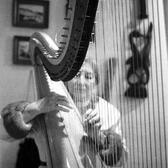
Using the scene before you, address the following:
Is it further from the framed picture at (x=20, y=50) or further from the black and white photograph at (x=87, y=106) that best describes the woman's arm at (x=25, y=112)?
the framed picture at (x=20, y=50)

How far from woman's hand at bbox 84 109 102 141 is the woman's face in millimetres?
74

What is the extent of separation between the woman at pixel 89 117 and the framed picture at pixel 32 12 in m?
0.72

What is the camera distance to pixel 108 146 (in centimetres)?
83

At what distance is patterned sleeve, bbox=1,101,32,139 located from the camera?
0.95 meters

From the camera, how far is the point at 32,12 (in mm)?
1615

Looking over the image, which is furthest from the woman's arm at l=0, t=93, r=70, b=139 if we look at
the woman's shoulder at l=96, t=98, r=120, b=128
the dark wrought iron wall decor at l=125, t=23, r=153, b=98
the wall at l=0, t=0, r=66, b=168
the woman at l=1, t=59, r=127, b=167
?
the dark wrought iron wall decor at l=125, t=23, r=153, b=98

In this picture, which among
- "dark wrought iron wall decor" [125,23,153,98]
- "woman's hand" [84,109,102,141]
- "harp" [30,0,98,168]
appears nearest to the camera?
"harp" [30,0,98,168]

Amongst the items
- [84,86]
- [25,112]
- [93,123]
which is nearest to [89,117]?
[93,123]

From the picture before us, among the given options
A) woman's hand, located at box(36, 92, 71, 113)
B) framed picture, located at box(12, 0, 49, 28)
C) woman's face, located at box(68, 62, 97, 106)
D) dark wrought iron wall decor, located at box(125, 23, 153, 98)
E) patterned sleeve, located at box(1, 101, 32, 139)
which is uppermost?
framed picture, located at box(12, 0, 49, 28)

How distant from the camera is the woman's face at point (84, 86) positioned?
914 mm

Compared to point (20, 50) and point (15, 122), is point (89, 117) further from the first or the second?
point (20, 50)

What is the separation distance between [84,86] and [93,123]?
0.14 metres

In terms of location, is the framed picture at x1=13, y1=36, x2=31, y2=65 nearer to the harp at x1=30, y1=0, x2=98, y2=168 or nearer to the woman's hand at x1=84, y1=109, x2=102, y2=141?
the harp at x1=30, y1=0, x2=98, y2=168

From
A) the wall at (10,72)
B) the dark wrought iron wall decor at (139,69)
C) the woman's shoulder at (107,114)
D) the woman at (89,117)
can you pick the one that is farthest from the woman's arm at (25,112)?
the dark wrought iron wall decor at (139,69)
